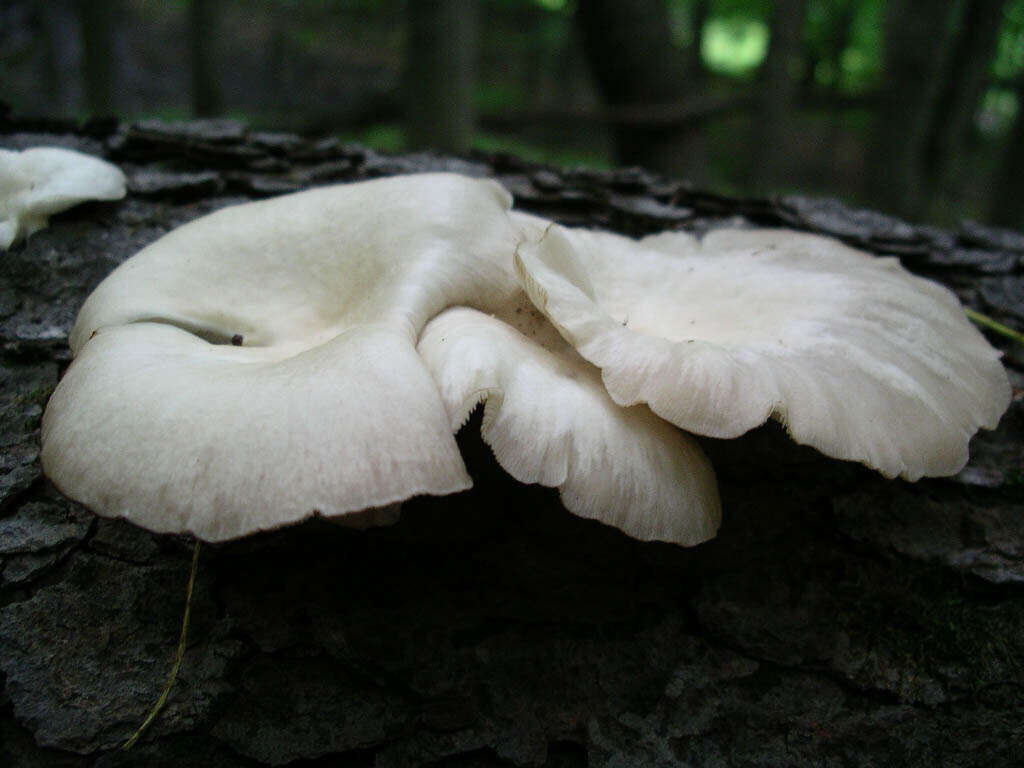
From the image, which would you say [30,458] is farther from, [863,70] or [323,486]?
[863,70]

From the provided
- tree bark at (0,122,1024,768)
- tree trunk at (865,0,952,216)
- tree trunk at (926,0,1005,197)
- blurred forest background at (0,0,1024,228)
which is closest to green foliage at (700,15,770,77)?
blurred forest background at (0,0,1024,228)

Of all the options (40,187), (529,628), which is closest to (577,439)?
(529,628)

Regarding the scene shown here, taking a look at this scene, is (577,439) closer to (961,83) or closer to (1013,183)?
(961,83)

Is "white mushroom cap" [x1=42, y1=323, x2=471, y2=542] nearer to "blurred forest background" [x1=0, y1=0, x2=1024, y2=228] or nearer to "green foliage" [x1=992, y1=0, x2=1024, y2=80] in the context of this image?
"blurred forest background" [x1=0, y1=0, x2=1024, y2=228]

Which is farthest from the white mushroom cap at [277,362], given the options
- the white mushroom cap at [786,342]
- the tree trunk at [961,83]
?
the tree trunk at [961,83]

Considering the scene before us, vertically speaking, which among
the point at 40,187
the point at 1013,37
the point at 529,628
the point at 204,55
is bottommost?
the point at 529,628

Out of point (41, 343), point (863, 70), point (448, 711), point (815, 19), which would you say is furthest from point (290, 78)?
point (448, 711)
